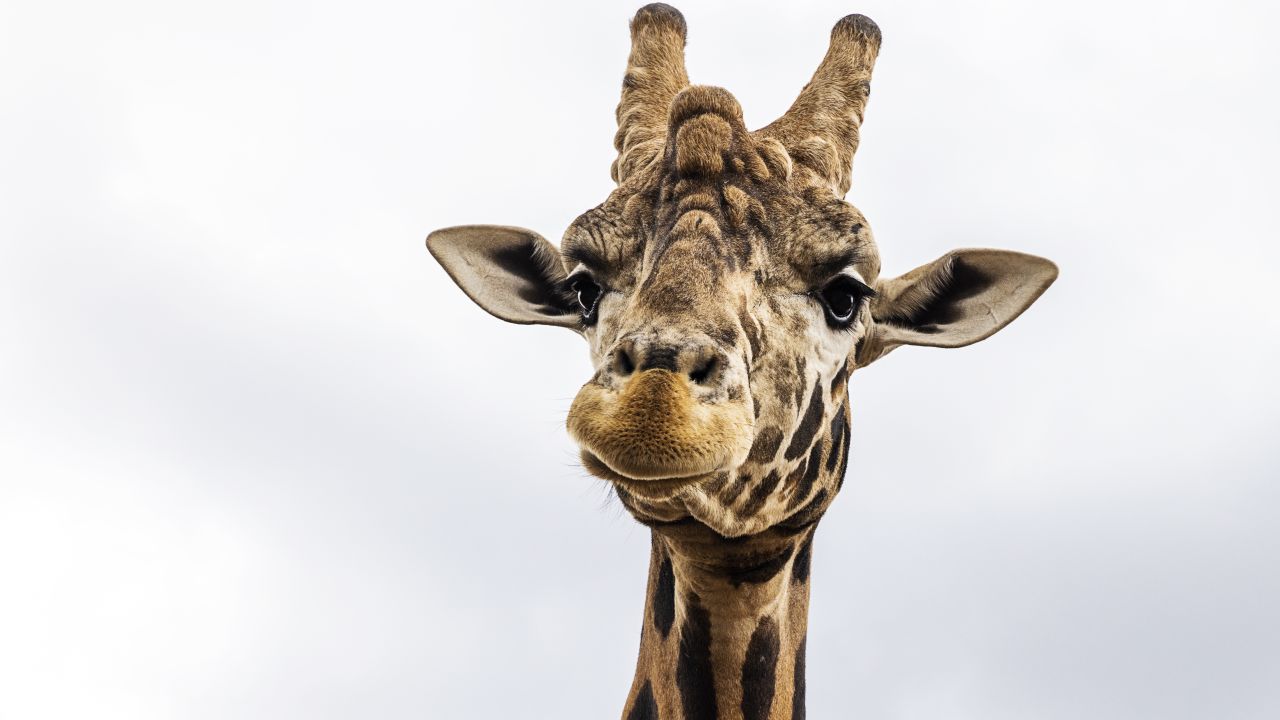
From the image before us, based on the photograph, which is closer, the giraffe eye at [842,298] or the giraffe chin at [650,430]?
the giraffe chin at [650,430]

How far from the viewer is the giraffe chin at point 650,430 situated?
14.2 feet

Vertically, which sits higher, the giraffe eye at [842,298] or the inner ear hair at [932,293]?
the inner ear hair at [932,293]

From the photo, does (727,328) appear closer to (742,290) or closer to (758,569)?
(742,290)

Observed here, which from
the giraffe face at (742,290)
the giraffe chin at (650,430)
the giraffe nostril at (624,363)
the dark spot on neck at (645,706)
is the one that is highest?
the giraffe face at (742,290)

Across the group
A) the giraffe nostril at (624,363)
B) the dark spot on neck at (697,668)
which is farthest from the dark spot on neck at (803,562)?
the giraffe nostril at (624,363)

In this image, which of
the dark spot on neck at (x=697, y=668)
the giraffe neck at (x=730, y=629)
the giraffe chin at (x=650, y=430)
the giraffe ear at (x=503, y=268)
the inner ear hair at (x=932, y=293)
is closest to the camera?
the giraffe chin at (x=650, y=430)

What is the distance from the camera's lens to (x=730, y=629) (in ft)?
20.5

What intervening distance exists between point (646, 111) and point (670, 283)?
2.61 meters

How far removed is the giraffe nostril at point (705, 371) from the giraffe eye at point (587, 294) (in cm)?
133

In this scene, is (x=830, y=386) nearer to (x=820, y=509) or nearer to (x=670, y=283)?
(x=820, y=509)

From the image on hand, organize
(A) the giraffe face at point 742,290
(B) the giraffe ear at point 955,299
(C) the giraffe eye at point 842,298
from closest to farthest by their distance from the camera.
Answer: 1. (A) the giraffe face at point 742,290
2. (C) the giraffe eye at point 842,298
3. (B) the giraffe ear at point 955,299

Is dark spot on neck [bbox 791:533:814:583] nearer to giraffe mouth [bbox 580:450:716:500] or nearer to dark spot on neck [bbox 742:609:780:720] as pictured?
dark spot on neck [bbox 742:609:780:720]

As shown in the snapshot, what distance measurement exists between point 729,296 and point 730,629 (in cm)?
195

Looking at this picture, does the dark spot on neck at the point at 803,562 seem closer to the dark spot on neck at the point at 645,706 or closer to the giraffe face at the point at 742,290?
the giraffe face at the point at 742,290
